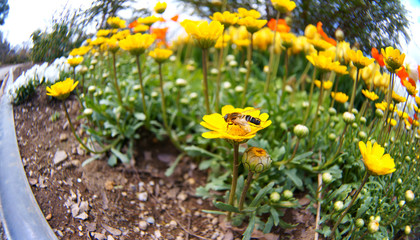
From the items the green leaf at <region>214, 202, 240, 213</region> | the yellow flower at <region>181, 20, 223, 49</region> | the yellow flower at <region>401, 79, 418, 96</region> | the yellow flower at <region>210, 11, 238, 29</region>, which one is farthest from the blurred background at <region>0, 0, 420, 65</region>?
the green leaf at <region>214, 202, 240, 213</region>

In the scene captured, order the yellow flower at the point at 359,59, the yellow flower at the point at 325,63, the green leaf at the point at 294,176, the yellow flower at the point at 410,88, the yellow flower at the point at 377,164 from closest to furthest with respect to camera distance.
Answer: the yellow flower at the point at 377,164 → the yellow flower at the point at 410,88 → the yellow flower at the point at 359,59 → the yellow flower at the point at 325,63 → the green leaf at the point at 294,176

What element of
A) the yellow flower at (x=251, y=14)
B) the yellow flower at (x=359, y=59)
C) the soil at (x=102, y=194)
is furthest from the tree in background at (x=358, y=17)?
the soil at (x=102, y=194)

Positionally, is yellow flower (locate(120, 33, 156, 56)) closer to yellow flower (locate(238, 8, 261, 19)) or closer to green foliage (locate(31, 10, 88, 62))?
green foliage (locate(31, 10, 88, 62))

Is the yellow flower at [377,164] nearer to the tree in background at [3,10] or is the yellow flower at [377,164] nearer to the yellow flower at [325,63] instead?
the yellow flower at [325,63]

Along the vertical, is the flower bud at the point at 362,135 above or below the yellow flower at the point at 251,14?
below

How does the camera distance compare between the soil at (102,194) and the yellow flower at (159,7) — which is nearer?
the soil at (102,194)

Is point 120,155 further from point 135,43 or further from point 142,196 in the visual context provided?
point 135,43
